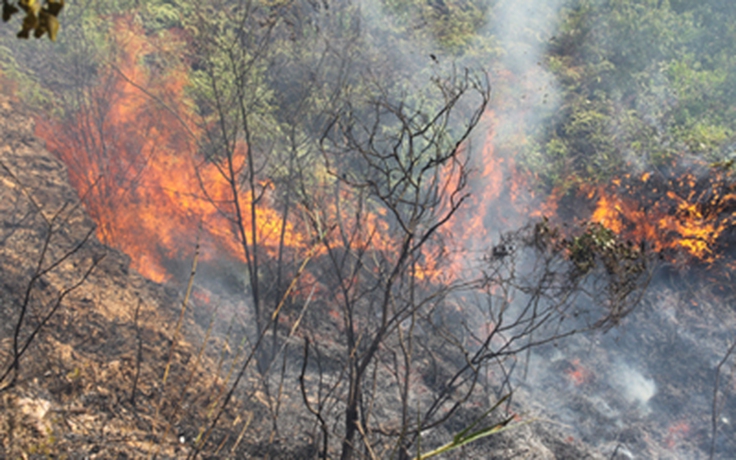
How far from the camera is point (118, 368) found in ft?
17.1

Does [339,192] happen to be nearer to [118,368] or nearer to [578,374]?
[118,368]

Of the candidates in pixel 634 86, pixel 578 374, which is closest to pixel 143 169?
pixel 578 374

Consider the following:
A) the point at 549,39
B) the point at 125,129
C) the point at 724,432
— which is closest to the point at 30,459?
the point at 125,129

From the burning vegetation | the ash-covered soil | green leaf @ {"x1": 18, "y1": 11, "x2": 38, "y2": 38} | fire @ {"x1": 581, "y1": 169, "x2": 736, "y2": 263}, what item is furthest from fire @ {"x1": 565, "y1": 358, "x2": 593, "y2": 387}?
green leaf @ {"x1": 18, "y1": 11, "x2": 38, "y2": 38}

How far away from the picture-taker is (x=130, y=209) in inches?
465

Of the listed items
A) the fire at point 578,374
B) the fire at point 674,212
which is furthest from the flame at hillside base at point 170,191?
the fire at point 578,374

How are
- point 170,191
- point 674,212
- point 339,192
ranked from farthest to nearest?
point 674,212
point 170,191
point 339,192

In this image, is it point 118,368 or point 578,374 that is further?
point 578,374

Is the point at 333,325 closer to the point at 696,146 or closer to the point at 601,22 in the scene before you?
the point at 696,146

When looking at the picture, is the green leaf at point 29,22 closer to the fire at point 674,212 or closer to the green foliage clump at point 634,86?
the fire at point 674,212

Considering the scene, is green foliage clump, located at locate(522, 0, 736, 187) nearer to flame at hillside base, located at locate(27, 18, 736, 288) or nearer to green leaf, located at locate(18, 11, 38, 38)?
flame at hillside base, located at locate(27, 18, 736, 288)

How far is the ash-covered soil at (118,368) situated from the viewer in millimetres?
3490

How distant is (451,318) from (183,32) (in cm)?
1292

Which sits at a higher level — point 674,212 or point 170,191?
point 674,212
